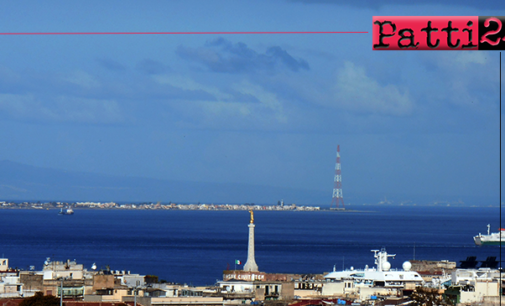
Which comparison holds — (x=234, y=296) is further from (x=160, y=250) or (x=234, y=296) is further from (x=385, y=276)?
(x=160, y=250)

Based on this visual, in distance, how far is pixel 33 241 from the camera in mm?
115000

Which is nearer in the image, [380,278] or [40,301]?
[40,301]

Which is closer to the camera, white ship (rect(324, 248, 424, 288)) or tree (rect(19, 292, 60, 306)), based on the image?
tree (rect(19, 292, 60, 306))

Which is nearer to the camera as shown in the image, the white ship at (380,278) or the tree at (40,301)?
the tree at (40,301)

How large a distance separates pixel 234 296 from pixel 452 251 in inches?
3011

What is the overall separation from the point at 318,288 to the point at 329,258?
167ft

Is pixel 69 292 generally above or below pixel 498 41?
below

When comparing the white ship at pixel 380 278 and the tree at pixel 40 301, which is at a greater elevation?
the white ship at pixel 380 278

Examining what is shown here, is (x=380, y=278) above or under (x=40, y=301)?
above

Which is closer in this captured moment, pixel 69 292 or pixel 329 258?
A: pixel 69 292

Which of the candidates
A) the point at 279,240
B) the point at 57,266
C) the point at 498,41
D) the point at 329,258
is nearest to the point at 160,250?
the point at 329,258

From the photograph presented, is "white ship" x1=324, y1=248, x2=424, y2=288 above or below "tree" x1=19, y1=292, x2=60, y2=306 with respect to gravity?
above

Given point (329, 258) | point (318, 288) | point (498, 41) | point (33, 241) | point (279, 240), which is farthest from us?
point (279, 240)

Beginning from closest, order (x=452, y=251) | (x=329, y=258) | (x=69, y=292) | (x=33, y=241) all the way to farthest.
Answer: (x=69, y=292) < (x=329, y=258) < (x=452, y=251) < (x=33, y=241)
